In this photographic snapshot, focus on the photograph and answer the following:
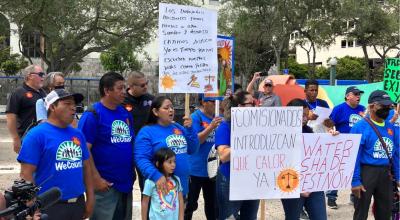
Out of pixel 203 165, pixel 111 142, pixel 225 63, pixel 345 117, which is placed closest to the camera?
pixel 111 142

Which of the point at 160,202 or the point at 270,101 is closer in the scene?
the point at 160,202

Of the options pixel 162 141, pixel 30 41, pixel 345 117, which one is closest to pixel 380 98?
pixel 345 117

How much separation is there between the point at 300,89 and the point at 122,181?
6.25m

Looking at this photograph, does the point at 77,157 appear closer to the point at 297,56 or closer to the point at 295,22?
the point at 295,22

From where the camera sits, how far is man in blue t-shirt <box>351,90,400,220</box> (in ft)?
16.4

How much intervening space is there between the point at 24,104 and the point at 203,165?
248cm

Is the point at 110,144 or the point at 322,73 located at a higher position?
the point at 322,73

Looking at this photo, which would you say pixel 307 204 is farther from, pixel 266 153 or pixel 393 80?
pixel 393 80

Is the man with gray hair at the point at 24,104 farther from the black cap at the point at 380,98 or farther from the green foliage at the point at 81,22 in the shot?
the green foliage at the point at 81,22

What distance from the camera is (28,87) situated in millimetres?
6090

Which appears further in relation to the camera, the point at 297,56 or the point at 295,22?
the point at 297,56

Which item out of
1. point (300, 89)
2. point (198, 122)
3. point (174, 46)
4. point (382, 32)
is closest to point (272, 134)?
point (198, 122)

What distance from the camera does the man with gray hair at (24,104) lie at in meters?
6.05

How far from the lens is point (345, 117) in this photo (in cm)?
662
